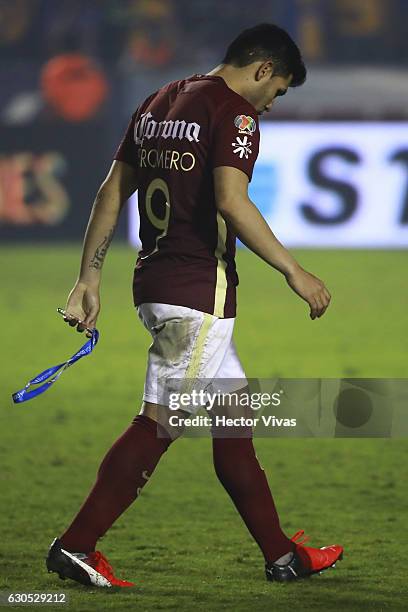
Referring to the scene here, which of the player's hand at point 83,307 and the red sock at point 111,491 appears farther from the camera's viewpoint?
the player's hand at point 83,307

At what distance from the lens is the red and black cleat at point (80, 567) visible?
4.12 m

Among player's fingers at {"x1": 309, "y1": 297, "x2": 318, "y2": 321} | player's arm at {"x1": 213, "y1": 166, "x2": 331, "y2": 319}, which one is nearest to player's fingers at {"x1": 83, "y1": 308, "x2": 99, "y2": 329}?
player's arm at {"x1": 213, "y1": 166, "x2": 331, "y2": 319}

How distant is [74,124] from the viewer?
20016mm

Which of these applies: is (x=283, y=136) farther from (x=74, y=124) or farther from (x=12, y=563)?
(x=12, y=563)

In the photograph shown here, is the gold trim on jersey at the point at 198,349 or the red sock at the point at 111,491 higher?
the gold trim on jersey at the point at 198,349

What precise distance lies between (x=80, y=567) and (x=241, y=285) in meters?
10.5

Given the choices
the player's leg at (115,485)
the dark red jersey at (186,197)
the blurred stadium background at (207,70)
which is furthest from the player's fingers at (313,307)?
the blurred stadium background at (207,70)

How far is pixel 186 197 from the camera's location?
4.20 meters

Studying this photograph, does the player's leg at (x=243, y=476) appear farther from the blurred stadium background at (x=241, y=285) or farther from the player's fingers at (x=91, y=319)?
the player's fingers at (x=91, y=319)

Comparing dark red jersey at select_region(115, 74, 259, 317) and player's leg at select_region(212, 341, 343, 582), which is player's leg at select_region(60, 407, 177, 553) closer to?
player's leg at select_region(212, 341, 343, 582)

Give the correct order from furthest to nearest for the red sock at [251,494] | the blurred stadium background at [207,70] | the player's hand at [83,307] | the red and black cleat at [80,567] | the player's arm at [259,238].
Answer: the blurred stadium background at [207,70]
the player's hand at [83,307]
the red sock at [251,494]
the red and black cleat at [80,567]
the player's arm at [259,238]

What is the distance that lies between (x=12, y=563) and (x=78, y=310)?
2.70 ft

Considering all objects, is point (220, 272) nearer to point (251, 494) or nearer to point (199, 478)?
point (251, 494)

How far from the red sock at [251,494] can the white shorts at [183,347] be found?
192 mm
